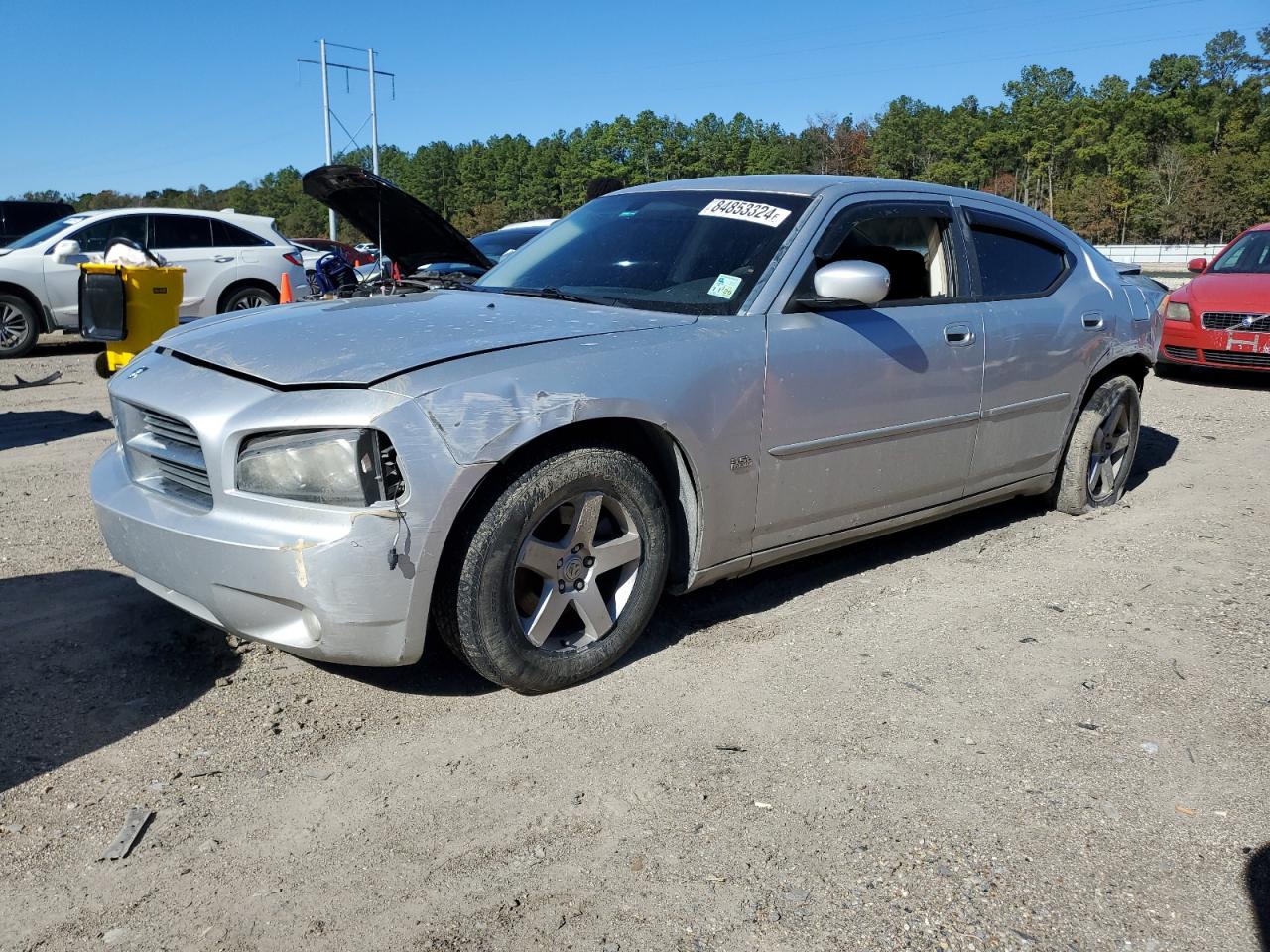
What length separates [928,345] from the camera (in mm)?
4180

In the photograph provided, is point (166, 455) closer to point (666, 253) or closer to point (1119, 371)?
point (666, 253)

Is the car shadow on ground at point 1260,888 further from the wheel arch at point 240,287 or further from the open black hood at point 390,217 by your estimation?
the wheel arch at point 240,287

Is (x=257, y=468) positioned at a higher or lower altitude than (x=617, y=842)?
higher

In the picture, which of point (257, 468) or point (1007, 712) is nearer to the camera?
point (257, 468)

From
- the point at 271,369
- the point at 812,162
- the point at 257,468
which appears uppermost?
the point at 812,162

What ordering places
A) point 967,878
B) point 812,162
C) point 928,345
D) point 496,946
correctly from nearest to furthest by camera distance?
point 496,946
point 967,878
point 928,345
point 812,162

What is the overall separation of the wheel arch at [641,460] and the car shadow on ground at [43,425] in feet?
16.4

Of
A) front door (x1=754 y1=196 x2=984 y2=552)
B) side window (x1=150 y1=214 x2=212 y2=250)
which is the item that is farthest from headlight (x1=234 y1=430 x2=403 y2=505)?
side window (x1=150 y1=214 x2=212 y2=250)

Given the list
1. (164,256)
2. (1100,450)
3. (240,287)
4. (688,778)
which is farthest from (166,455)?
(240,287)

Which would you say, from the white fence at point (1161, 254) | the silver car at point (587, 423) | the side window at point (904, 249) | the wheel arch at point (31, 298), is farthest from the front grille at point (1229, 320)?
the white fence at point (1161, 254)

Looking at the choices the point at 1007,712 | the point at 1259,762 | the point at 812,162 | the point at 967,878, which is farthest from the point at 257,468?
the point at 812,162

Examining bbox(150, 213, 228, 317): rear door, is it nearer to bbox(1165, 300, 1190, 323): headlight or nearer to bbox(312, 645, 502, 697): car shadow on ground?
bbox(312, 645, 502, 697): car shadow on ground

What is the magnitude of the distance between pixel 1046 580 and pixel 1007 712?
4.66 feet

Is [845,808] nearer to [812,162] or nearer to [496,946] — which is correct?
[496,946]
